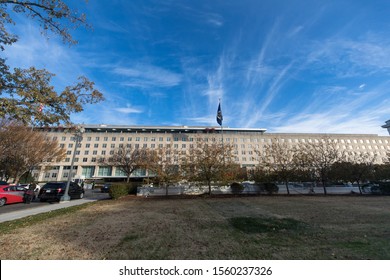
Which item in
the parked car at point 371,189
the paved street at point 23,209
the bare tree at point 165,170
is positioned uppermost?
the bare tree at point 165,170

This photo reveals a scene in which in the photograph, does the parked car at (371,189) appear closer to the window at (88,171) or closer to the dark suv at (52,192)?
the dark suv at (52,192)

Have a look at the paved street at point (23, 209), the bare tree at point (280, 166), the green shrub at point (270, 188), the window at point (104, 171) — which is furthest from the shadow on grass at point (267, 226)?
the window at point (104, 171)

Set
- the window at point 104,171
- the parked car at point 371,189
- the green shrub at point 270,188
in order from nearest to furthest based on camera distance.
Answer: the green shrub at point 270,188
the parked car at point 371,189
the window at point 104,171

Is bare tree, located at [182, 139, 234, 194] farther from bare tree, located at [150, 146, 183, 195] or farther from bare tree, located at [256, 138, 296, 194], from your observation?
bare tree, located at [256, 138, 296, 194]

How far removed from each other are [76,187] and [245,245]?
2002 centimetres

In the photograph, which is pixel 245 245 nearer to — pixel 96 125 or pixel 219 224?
pixel 219 224

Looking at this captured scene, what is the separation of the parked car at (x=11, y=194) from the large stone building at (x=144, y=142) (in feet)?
153

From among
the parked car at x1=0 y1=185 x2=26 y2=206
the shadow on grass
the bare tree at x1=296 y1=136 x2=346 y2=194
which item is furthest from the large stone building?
the shadow on grass

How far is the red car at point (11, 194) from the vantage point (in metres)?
13.7

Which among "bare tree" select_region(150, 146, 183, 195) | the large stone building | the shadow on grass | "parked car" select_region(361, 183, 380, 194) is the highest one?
the large stone building

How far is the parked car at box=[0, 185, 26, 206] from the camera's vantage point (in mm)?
13672

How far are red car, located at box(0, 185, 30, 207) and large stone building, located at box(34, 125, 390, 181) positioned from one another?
4668 cm

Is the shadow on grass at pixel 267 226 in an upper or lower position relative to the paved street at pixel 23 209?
upper

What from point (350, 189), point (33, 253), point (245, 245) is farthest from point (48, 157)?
point (350, 189)
